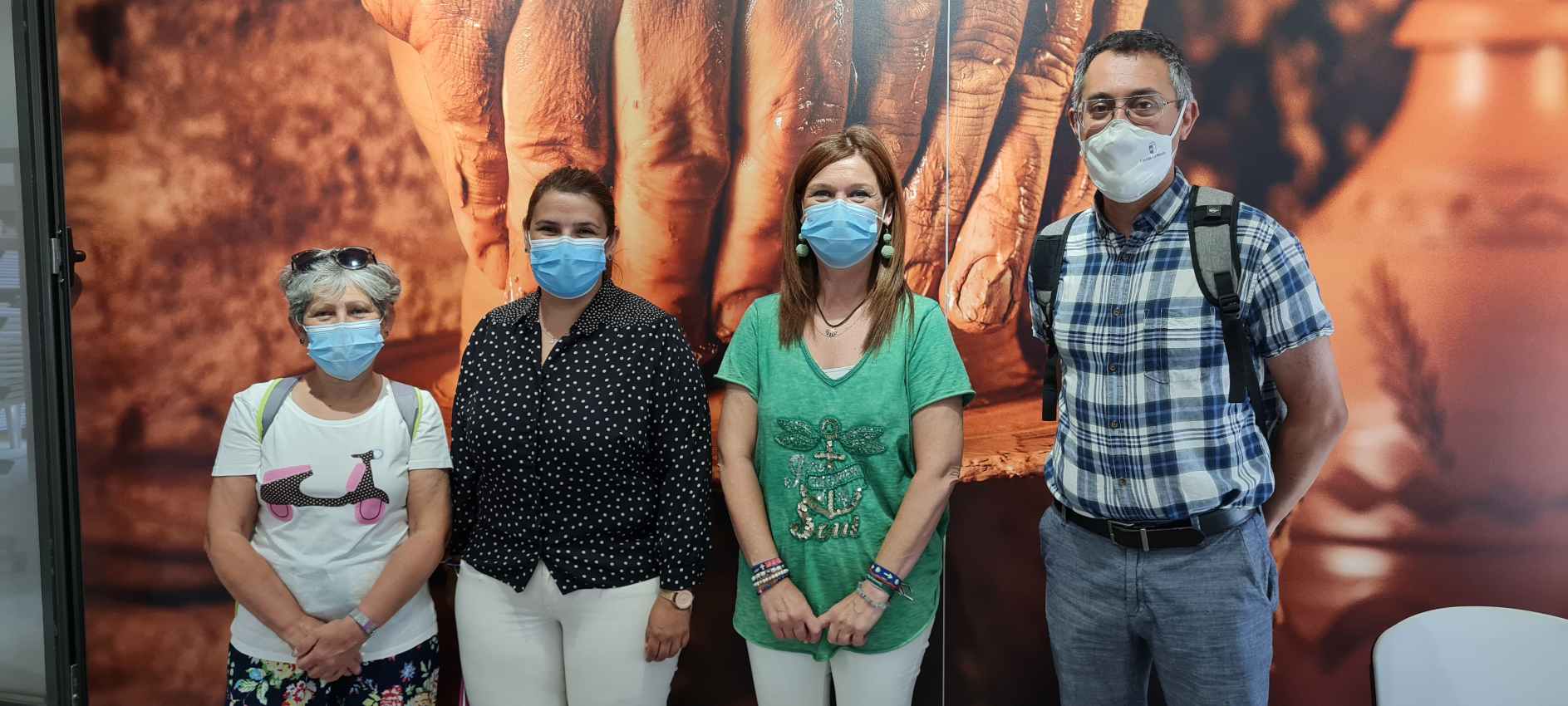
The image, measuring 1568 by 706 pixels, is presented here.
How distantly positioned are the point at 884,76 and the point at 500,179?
4.20 feet

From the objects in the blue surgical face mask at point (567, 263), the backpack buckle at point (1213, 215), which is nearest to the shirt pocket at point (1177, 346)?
the backpack buckle at point (1213, 215)

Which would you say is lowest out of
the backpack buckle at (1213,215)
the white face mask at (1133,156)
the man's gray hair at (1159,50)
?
the backpack buckle at (1213,215)

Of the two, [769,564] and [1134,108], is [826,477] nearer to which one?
[769,564]

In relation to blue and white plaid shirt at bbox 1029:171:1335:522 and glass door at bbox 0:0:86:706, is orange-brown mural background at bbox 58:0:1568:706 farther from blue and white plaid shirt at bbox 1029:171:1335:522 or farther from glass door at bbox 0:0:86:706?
blue and white plaid shirt at bbox 1029:171:1335:522

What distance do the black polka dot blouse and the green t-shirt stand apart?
0.23 m

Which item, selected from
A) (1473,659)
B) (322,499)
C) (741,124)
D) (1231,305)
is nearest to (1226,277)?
(1231,305)

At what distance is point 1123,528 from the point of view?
6.12 ft

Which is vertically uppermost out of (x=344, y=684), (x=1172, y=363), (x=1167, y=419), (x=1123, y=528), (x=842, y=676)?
(x=1172, y=363)

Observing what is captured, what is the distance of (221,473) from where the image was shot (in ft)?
7.29

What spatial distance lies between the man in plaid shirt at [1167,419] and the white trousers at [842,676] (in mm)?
392

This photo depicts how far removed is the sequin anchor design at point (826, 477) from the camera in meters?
2.08

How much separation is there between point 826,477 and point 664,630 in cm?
54

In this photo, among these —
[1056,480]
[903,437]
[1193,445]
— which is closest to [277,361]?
[903,437]

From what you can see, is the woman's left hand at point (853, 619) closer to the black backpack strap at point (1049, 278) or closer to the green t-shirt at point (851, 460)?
the green t-shirt at point (851, 460)
